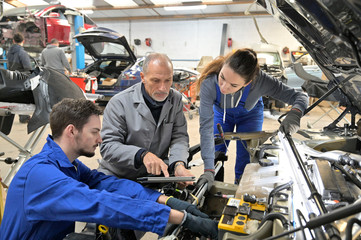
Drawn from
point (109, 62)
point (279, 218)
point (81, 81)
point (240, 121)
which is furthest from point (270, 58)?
point (279, 218)

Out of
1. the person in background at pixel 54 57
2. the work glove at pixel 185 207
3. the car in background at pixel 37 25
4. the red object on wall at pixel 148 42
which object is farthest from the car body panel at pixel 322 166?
the red object on wall at pixel 148 42

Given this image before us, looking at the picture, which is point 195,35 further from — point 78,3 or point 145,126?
point 145,126

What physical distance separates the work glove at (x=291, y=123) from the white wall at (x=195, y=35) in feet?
33.2

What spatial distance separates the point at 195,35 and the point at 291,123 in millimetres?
11390

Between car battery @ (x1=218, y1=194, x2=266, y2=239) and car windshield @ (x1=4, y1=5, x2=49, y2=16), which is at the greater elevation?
car windshield @ (x1=4, y1=5, x2=49, y2=16)

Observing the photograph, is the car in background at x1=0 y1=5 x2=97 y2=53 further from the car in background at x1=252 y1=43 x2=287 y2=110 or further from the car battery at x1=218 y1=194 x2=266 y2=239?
the car battery at x1=218 y1=194 x2=266 y2=239

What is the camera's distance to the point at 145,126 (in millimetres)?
1707

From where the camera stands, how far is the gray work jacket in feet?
5.34

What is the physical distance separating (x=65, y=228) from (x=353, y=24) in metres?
1.26

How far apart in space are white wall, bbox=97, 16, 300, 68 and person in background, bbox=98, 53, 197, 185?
34.1 ft

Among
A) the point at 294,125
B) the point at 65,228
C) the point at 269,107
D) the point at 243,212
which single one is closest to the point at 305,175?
the point at 243,212

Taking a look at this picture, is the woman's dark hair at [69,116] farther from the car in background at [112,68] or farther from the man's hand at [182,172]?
the car in background at [112,68]

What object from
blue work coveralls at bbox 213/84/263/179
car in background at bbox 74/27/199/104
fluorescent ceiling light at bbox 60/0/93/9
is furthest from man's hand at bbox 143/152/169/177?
fluorescent ceiling light at bbox 60/0/93/9

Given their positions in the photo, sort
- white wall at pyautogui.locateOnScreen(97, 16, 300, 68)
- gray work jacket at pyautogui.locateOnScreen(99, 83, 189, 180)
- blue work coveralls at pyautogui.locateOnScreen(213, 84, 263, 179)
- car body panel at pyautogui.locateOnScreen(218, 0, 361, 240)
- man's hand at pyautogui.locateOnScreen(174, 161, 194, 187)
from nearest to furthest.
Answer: car body panel at pyautogui.locateOnScreen(218, 0, 361, 240) → man's hand at pyautogui.locateOnScreen(174, 161, 194, 187) → gray work jacket at pyautogui.locateOnScreen(99, 83, 189, 180) → blue work coveralls at pyautogui.locateOnScreen(213, 84, 263, 179) → white wall at pyautogui.locateOnScreen(97, 16, 300, 68)
